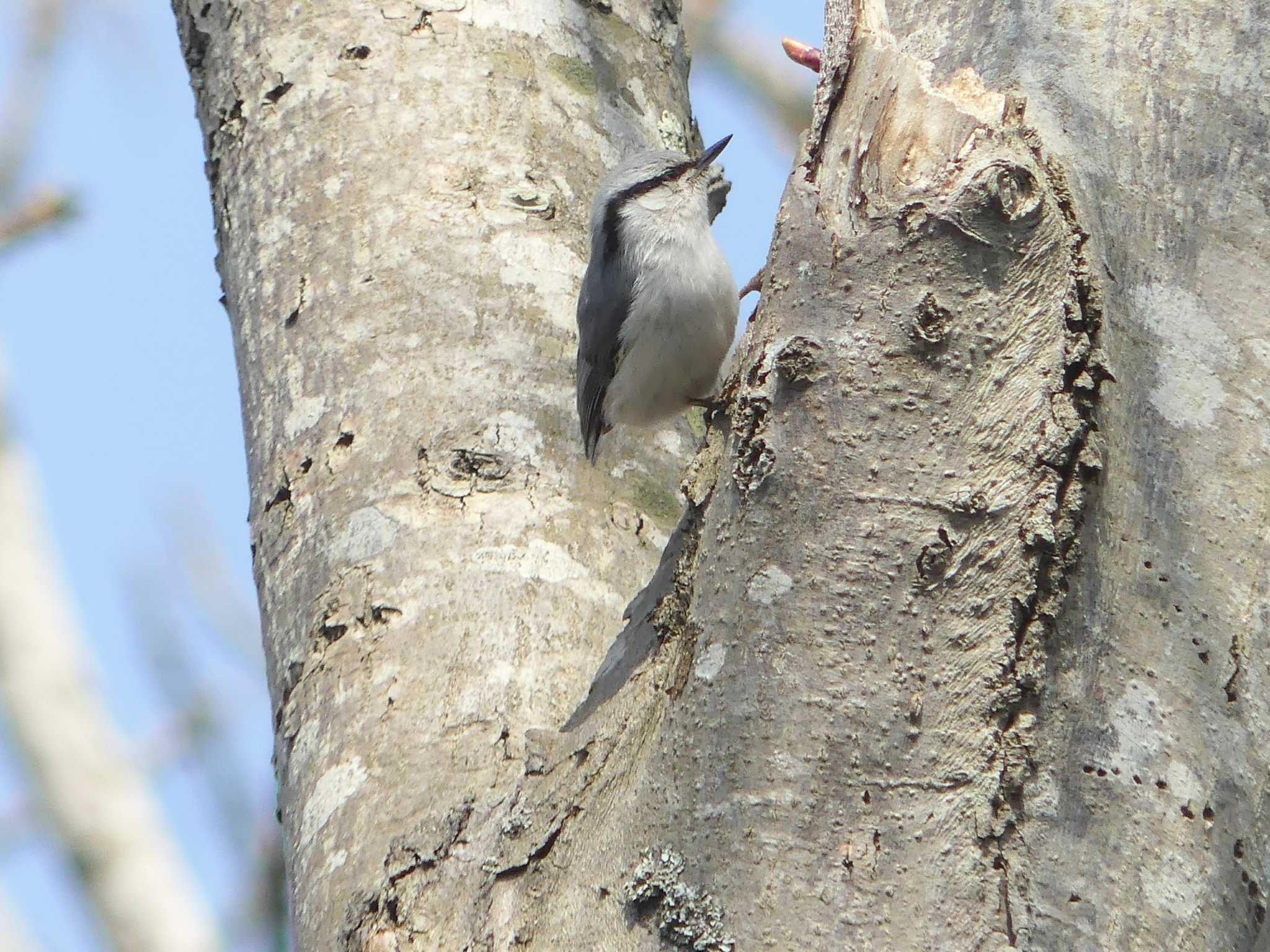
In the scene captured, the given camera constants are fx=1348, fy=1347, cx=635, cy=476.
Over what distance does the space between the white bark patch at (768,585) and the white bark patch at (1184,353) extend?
511 millimetres

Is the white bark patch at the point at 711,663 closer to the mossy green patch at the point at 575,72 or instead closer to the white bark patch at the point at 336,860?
the white bark patch at the point at 336,860

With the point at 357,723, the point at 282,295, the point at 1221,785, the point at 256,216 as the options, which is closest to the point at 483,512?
the point at 357,723

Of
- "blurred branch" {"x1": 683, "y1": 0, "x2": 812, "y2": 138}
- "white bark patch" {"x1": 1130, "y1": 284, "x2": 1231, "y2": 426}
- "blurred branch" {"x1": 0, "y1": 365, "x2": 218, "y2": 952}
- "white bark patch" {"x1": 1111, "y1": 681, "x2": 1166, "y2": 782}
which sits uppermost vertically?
"white bark patch" {"x1": 1130, "y1": 284, "x2": 1231, "y2": 426}

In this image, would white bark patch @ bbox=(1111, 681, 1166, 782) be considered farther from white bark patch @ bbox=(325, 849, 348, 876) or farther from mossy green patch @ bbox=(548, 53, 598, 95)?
mossy green patch @ bbox=(548, 53, 598, 95)

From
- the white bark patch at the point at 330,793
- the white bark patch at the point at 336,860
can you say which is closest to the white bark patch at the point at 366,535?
the white bark patch at the point at 330,793

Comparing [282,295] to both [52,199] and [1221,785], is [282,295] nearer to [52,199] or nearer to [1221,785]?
[52,199]

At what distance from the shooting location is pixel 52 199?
12.4ft

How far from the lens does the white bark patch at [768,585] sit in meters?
1.62

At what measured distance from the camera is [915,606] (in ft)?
5.20

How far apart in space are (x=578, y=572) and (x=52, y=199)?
226 centimetres

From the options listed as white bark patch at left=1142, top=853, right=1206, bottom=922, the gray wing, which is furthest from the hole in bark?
white bark patch at left=1142, top=853, right=1206, bottom=922

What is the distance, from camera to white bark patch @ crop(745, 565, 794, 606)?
1.62 m

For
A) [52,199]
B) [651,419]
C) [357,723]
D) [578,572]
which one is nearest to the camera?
[357,723]

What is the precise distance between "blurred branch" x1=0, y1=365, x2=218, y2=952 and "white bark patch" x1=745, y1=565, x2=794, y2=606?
3.58 meters
